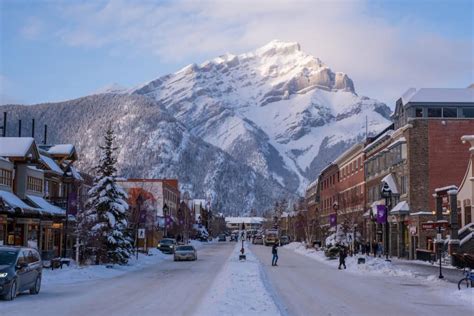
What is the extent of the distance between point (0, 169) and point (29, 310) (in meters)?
28.0

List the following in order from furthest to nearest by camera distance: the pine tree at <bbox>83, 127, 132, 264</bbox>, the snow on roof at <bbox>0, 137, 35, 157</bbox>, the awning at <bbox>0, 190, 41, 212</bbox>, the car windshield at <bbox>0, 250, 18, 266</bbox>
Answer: the snow on roof at <bbox>0, 137, 35, 157</bbox> < the pine tree at <bbox>83, 127, 132, 264</bbox> < the awning at <bbox>0, 190, 41, 212</bbox> < the car windshield at <bbox>0, 250, 18, 266</bbox>

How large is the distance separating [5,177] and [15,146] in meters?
3.09

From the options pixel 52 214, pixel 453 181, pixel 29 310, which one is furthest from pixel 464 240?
pixel 29 310

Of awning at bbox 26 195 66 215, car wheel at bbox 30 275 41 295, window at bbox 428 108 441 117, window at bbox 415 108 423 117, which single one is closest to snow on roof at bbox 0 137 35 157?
awning at bbox 26 195 66 215

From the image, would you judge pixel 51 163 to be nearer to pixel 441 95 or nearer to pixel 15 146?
pixel 15 146

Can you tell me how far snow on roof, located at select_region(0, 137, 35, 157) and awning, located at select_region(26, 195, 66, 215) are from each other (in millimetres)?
3276

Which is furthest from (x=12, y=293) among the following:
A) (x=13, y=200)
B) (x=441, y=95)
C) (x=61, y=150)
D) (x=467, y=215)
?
(x=441, y=95)

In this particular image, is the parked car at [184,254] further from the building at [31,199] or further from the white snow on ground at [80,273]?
the white snow on ground at [80,273]

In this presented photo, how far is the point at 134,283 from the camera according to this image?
1164 inches

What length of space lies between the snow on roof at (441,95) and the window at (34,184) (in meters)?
32.2

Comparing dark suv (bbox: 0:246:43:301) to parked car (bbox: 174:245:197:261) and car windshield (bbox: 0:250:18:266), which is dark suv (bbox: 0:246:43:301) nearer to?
car windshield (bbox: 0:250:18:266)

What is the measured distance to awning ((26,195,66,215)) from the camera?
46750 mm

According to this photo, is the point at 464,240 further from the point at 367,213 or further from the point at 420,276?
the point at 367,213

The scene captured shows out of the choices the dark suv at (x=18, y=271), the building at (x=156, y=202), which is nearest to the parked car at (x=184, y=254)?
the building at (x=156, y=202)
